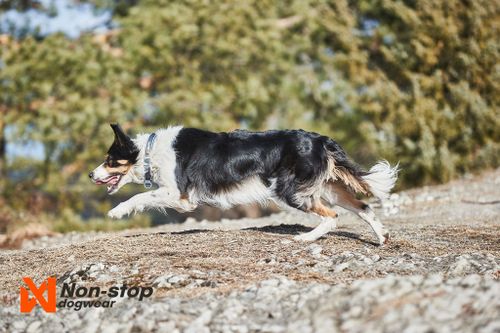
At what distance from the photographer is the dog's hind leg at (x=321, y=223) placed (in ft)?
25.2

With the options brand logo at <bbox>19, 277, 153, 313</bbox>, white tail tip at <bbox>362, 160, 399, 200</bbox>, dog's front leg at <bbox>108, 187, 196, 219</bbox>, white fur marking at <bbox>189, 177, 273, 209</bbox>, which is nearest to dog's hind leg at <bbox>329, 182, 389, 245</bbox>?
white tail tip at <bbox>362, 160, 399, 200</bbox>

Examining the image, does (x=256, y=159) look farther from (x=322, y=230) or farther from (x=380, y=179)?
(x=380, y=179)

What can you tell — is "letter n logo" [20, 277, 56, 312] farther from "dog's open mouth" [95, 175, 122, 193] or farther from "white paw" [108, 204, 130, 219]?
"dog's open mouth" [95, 175, 122, 193]

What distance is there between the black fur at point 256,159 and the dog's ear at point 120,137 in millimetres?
552

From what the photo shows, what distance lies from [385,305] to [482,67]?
17.1 m

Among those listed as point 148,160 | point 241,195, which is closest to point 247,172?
point 241,195

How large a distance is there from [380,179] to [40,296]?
153 inches

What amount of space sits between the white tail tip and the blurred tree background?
11529 mm

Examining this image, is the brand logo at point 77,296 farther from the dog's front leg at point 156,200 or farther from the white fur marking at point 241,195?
the white fur marking at point 241,195

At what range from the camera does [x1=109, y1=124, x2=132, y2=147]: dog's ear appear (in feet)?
26.2

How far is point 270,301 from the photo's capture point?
512cm

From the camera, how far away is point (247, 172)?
7.84 m

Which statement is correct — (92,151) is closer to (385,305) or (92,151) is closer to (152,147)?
(152,147)

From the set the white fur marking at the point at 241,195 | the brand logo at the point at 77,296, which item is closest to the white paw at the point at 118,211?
the white fur marking at the point at 241,195
